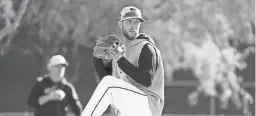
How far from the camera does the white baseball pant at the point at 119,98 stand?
186 inches

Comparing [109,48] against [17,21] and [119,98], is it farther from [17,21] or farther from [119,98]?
[17,21]

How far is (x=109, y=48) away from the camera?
4809mm

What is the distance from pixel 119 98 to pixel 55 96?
11.7ft

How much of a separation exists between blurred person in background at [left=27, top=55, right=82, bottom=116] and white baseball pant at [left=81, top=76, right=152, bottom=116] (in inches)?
137

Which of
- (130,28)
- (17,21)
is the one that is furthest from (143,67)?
(17,21)

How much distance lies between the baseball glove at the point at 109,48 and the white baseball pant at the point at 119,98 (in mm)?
167

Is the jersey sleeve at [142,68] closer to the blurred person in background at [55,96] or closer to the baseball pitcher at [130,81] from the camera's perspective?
the baseball pitcher at [130,81]

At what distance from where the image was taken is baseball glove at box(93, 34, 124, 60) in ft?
15.8

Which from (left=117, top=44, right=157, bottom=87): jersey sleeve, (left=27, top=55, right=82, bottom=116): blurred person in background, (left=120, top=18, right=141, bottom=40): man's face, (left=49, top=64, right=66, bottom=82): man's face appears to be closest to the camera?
(left=117, top=44, right=157, bottom=87): jersey sleeve

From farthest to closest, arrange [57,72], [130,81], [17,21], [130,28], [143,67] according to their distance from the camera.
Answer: [17,21], [57,72], [130,28], [130,81], [143,67]

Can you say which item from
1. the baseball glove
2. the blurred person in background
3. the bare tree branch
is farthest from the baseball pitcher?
the bare tree branch

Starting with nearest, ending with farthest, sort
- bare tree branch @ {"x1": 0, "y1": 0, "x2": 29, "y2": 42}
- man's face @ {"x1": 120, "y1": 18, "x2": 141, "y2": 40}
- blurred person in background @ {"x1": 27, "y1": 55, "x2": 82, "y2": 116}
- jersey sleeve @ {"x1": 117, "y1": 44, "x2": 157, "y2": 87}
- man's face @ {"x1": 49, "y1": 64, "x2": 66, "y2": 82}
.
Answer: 1. jersey sleeve @ {"x1": 117, "y1": 44, "x2": 157, "y2": 87}
2. man's face @ {"x1": 120, "y1": 18, "x2": 141, "y2": 40}
3. blurred person in background @ {"x1": 27, "y1": 55, "x2": 82, "y2": 116}
4. man's face @ {"x1": 49, "y1": 64, "x2": 66, "y2": 82}
5. bare tree branch @ {"x1": 0, "y1": 0, "x2": 29, "y2": 42}

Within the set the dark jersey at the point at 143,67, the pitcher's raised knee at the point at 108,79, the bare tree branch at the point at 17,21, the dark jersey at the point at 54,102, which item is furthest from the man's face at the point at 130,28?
the bare tree branch at the point at 17,21

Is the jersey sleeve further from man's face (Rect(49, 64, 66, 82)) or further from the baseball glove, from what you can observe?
man's face (Rect(49, 64, 66, 82))
